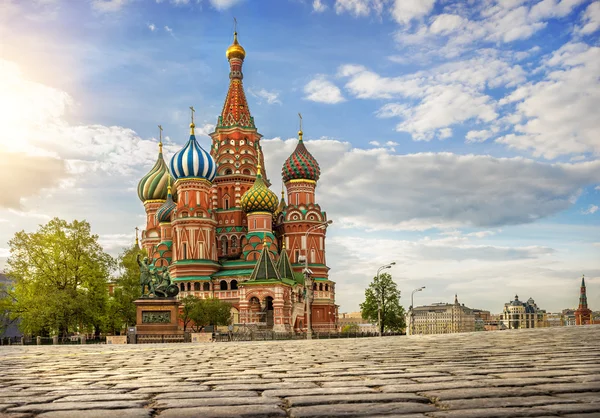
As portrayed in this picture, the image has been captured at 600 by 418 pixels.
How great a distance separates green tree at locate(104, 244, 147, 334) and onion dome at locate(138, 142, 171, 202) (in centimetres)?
2382

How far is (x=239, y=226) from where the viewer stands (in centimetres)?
6875

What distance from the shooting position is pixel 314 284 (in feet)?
220

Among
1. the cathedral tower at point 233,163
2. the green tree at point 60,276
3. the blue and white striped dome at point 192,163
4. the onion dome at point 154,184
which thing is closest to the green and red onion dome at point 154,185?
the onion dome at point 154,184

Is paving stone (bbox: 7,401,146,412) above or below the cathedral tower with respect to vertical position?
below

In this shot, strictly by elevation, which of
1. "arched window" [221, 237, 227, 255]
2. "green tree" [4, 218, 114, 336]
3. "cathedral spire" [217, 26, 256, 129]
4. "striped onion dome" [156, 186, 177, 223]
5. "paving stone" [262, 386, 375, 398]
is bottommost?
"paving stone" [262, 386, 375, 398]

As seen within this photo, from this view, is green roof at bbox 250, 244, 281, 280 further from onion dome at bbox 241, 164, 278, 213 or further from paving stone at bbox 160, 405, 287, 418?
paving stone at bbox 160, 405, 287, 418

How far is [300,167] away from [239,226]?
382 inches

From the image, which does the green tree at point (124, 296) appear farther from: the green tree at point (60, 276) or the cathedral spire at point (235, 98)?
the cathedral spire at point (235, 98)

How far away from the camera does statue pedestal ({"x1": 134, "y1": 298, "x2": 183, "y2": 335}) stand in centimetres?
3638

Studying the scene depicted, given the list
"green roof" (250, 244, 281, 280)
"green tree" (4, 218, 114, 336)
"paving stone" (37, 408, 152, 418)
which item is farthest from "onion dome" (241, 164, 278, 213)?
"paving stone" (37, 408, 152, 418)

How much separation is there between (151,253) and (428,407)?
69.5m

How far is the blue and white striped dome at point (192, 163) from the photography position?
6488 centimetres

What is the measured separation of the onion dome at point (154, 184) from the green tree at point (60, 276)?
3261 cm

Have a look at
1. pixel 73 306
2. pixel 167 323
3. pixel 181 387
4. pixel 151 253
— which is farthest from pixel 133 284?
pixel 181 387
